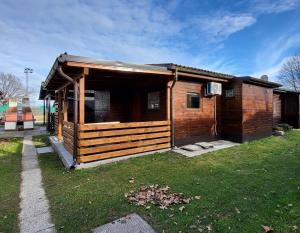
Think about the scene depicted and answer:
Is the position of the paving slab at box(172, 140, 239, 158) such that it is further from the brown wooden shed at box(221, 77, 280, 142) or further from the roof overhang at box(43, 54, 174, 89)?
the roof overhang at box(43, 54, 174, 89)

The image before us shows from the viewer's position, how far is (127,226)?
9.48ft

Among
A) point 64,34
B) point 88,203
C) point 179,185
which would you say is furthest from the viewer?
point 64,34

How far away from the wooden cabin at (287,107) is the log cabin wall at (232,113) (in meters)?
6.74

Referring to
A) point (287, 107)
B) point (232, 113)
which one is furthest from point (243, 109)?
point (287, 107)

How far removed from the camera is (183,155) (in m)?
6.82

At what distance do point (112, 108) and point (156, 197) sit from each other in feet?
21.7

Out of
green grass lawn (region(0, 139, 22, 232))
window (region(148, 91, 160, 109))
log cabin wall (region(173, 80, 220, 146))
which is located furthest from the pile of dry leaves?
window (region(148, 91, 160, 109))

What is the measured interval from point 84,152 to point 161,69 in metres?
3.41

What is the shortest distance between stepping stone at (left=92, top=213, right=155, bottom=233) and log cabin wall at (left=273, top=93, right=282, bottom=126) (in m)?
13.9

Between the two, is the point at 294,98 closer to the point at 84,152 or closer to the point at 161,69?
the point at 161,69

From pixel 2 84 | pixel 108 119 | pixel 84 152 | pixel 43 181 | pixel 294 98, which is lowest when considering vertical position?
pixel 43 181

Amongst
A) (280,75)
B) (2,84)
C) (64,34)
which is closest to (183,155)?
(64,34)

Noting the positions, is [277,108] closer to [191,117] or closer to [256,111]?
[256,111]

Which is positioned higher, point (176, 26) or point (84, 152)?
point (176, 26)
